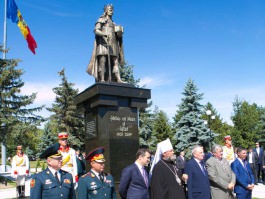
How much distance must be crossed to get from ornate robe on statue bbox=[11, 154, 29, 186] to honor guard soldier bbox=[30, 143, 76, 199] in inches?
333

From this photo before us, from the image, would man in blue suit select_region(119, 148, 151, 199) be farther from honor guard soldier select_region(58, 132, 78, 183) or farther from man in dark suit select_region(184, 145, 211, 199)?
honor guard soldier select_region(58, 132, 78, 183)

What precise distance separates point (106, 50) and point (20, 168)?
581 cm

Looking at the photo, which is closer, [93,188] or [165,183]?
[93,188]

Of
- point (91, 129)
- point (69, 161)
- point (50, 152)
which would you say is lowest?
point (69, 161)

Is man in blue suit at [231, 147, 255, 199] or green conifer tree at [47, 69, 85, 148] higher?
green conifer tree at [47, 69, 85, 148]

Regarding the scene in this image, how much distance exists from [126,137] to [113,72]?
7.65ft

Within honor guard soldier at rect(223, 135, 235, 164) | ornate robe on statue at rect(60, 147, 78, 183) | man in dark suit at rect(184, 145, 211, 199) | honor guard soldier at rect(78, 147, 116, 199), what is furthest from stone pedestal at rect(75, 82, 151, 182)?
honor guard soldier at rect(223, 135, 235, 164)

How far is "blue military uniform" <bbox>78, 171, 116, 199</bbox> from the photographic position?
4508 mm

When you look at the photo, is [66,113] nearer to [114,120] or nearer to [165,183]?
[114,120]

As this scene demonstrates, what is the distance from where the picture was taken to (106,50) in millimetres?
9914

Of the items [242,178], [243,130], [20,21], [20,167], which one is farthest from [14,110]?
[243,130]

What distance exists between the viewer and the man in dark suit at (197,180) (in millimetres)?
6453

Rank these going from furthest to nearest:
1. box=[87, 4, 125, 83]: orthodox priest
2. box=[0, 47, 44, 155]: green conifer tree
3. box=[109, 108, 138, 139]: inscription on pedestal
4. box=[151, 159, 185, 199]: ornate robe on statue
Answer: box=[0, 47, 44, 155]: green conifer tree, box=[87, 4, 125, 83]: orthodox priest, box=[109, 108, 138, 139]: inscription on pedestal, box=[151, 159, 185, 199]: ornate robe on statue

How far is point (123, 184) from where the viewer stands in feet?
18.9
